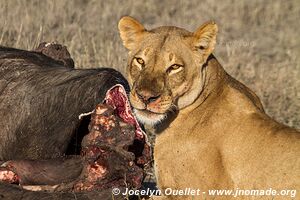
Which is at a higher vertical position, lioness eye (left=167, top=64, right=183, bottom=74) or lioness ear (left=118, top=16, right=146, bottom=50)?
lioness ear (left=118, top=16, right=146, bottom=50)

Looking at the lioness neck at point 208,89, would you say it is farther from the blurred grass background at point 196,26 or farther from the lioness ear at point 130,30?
the blurred grass background at point 196,26

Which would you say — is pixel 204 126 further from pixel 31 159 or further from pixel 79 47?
pixel 79 47

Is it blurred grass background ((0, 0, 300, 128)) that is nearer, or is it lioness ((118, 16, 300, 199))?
lioness ((118, 16, 300, 199))

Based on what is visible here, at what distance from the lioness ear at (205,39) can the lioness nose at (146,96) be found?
52 cm

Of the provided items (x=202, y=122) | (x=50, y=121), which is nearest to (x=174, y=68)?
(x=202, y=122)

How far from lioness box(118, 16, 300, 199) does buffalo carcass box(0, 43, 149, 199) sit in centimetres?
25

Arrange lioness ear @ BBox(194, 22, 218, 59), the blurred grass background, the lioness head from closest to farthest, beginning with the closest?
the lioness head < lioness ear @ BBox(194, 22, 218, 59) < the blurred grass background

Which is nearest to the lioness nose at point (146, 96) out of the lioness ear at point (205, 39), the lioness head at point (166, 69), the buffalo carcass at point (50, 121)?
the lioness head at point (166, 69)

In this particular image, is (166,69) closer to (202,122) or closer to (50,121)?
(202,122)

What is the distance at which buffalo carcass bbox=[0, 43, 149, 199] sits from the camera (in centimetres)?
591

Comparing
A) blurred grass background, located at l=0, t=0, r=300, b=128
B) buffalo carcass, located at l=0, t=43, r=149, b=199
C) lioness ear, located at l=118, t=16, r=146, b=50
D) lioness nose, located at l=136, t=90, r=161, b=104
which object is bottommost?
blurred grass background, located at l=0, t=0, r=300, b=128

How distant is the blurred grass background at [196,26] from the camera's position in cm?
1095

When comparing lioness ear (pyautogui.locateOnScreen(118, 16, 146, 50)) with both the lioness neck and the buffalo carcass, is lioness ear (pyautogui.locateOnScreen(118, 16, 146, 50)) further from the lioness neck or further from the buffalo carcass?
the lioness neck

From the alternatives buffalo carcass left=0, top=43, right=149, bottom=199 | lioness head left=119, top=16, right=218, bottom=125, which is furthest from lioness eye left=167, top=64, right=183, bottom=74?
buffalo carcass left=0, top=43, right=149, bottom=199
